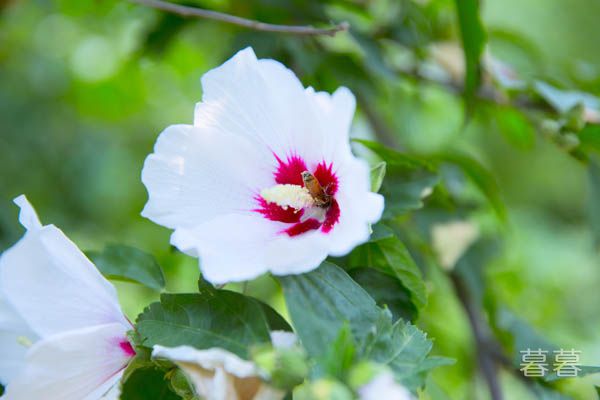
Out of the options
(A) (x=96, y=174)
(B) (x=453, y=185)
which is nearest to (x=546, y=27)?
(A) (x=96, y=174)

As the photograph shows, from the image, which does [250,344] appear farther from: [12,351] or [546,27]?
[546,27]

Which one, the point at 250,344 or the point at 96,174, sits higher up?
the point at 250,344

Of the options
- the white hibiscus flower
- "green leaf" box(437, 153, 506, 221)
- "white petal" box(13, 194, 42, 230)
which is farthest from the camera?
"green leaf" box(437, 153, 506, 221)

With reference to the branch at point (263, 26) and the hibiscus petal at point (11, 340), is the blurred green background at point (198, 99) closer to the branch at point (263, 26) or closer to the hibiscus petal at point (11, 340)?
the branch at point (263, 26)

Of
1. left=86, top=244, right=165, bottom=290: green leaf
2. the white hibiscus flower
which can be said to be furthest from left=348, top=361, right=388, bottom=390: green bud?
left=86, top=244, right=165, bottom=290: green leaf

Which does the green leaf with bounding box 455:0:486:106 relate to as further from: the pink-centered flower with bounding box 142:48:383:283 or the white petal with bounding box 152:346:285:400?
the white petal with bounding box 152:346:285:400

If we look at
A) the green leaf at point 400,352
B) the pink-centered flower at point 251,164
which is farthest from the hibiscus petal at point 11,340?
the green leaf at point 400,352
